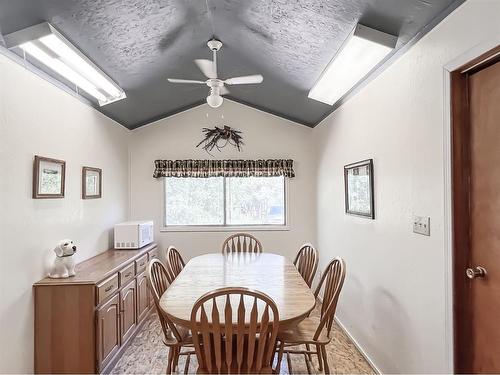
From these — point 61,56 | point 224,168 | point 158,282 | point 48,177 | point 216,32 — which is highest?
point 216,32

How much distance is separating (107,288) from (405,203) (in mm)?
2321

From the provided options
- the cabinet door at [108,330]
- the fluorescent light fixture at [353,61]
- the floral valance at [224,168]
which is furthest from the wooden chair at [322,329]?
the floral valance at [224,168]

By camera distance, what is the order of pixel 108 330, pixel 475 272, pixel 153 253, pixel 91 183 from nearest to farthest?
pixel 475 272, pixel 108 330, pixel 91 183, pixel 153 253

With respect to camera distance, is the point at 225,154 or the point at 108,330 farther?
the point at 225,154

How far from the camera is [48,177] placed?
2.46 meters

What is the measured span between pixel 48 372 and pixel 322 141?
3.59 metres

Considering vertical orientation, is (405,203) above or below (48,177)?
below

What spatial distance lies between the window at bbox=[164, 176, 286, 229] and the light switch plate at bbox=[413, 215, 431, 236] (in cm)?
267

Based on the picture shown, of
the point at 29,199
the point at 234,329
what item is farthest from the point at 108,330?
the point at 234,329

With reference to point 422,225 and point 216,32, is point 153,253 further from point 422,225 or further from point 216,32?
point 422,225

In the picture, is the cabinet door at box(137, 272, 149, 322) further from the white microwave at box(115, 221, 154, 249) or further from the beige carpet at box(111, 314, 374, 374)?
the white microwave at box(115, 221, 154, 249)

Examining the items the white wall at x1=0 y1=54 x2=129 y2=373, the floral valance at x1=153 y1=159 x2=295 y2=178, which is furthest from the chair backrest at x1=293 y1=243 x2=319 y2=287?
the white wall at x1=0 y1=54 x2=129 y2=373

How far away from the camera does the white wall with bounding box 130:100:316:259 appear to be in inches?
176

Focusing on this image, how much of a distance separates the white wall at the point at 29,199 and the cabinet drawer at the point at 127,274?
1.45ft
